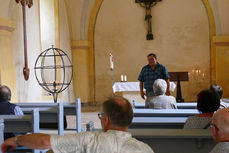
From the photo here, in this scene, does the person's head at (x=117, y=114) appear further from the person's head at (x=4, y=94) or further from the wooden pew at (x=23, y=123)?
the person's head at (x=4, y=94)

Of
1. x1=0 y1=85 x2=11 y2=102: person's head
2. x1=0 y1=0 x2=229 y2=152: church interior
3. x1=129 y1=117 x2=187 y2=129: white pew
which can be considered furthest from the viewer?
x1=0 y1=0 x2=229 y2=152: church interior

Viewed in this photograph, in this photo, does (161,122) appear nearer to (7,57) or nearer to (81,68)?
(7,57)

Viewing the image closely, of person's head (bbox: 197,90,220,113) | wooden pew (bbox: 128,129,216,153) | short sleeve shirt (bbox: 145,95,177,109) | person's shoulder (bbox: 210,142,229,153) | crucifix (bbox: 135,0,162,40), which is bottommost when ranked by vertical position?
wooden pew (bbox: 128,129,216,153)

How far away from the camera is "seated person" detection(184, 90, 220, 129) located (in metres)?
2.71

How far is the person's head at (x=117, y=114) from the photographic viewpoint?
1.82 metres

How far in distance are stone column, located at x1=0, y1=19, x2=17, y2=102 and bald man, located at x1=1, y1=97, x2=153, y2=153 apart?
5.82 m

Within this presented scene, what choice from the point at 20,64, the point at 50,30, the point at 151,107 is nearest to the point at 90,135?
the point at 151,107

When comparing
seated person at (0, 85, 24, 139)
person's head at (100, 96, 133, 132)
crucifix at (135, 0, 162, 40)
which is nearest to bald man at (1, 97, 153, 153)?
person's head at (100, 96, 133, 132)

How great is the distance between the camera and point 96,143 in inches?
69.2

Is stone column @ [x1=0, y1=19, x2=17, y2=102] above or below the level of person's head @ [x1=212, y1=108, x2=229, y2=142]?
above

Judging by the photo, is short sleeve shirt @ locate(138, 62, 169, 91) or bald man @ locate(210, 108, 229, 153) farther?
short sleeve shirt @ locate(138, 62, 169, 91)

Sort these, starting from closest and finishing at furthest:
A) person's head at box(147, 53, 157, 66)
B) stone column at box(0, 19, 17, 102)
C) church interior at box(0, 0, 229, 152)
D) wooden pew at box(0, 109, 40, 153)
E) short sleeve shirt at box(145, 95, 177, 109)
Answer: wooden pew at box(0, 109, 40, 153), short sleeve shirt at box(145, 95, 177, 109), person's head at box(147, 53, 157, 66), stone column at box(0, 19, 17, 102), church interior at box(0, 0, 229, 152)

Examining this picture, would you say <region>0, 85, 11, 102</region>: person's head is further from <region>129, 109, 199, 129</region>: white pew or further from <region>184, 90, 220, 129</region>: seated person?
<region>184, 90, 220, 129</region>: seated person

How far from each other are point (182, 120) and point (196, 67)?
8436 millimetres
